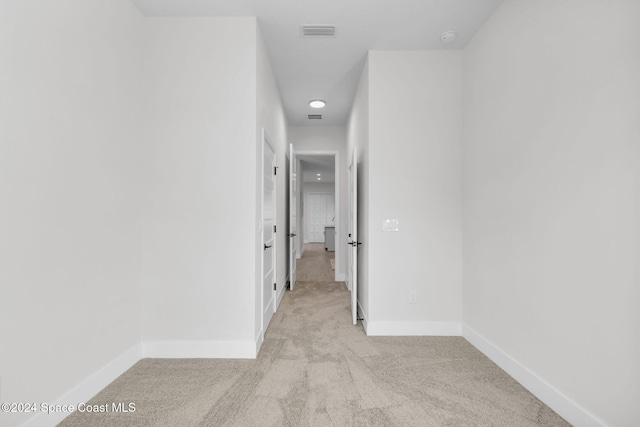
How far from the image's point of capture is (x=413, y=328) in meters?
3.09

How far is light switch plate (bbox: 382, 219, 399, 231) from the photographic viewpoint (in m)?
3.12

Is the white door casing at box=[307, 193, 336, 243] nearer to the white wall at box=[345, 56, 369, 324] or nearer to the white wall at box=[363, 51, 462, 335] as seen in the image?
the white wall at box=[345, 56, 369, 324]

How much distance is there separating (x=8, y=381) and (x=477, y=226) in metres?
3.23

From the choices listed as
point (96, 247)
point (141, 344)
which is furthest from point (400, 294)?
point (96, 247)

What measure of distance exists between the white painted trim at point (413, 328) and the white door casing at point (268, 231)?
1.06 metres

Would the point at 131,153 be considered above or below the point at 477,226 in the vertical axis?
above

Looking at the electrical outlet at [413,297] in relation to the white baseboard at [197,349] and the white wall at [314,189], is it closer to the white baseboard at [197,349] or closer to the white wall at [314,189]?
the white baseboard at [197,349]

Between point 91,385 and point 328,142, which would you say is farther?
point 328,142

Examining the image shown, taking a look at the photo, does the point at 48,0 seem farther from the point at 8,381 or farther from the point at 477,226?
the point at 477,226

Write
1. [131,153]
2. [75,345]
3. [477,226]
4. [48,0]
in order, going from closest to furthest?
[48,0]
[75,345]
[131,153]
[477,226]

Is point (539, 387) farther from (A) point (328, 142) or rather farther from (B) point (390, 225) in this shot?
(A) point (328, 142)

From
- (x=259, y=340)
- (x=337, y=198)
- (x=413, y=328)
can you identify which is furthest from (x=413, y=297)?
(x=337, y=198)

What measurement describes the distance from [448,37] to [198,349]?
348cm

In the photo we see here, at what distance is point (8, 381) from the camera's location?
58.4 inches
